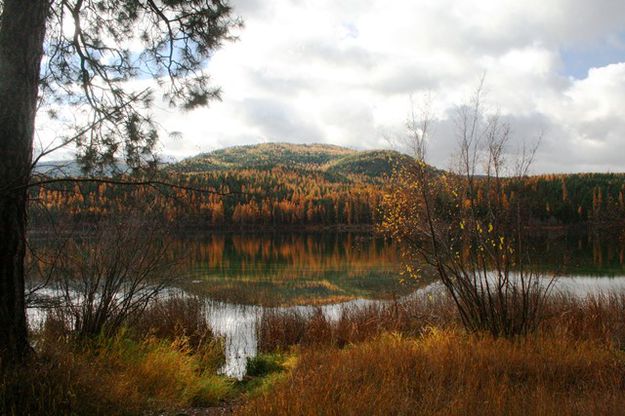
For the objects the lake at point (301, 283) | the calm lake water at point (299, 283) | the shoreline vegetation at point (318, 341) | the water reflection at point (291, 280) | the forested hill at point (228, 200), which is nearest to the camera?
the shoreline vegetation at point (318, 341)

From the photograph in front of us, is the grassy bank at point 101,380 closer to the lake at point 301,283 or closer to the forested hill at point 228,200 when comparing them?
the forested hill at point 228,200

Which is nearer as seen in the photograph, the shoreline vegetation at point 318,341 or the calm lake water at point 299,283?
the shoreline vegetation at point 318,341

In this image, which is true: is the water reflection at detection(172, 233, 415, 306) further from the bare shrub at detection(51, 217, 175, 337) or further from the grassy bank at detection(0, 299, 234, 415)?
the grassy bank at detection(0, 299, 234, 415)

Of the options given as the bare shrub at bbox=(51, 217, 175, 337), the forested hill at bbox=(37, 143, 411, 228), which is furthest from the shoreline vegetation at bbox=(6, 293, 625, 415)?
the forested hill at bbox=(37, 143, 411, 228)

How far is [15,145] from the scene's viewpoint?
4328 millimetres

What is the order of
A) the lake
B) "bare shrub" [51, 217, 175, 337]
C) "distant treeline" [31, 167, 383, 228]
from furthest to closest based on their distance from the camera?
the lake → "bare shrub" [51, 217, 175, 337] → "distant treeline" [31, 167, 383, 228]

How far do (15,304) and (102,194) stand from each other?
3031mm

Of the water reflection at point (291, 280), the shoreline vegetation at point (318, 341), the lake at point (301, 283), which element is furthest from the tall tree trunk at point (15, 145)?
the water reflection at point (291, 280)

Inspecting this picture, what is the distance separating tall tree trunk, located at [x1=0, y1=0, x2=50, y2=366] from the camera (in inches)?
168

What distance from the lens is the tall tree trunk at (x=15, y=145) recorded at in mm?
4262

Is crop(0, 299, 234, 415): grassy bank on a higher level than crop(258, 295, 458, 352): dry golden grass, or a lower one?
higher

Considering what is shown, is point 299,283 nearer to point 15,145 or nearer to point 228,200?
point 228,200

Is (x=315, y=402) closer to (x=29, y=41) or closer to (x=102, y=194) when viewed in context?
(x=29, y=41)

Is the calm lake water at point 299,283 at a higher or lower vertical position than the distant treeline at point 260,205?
lower
